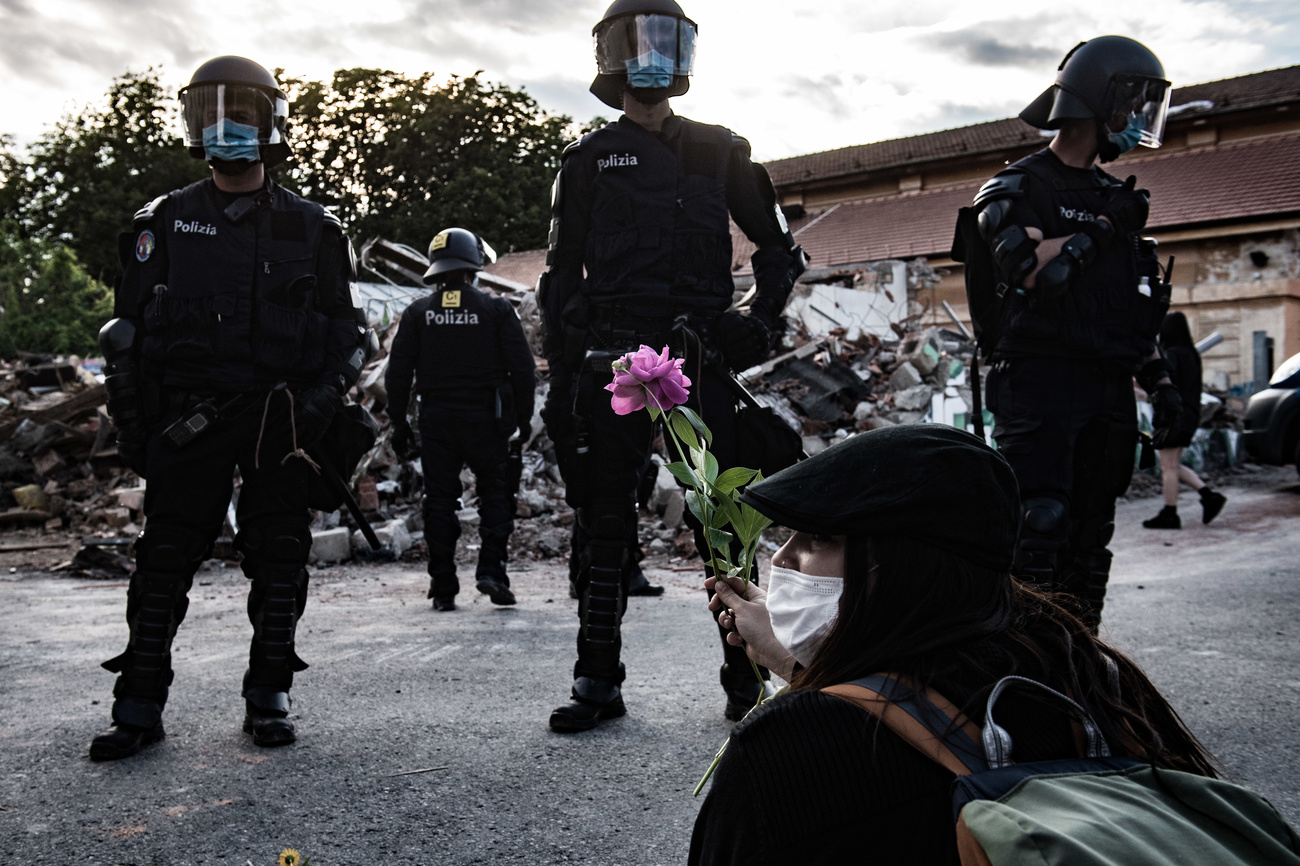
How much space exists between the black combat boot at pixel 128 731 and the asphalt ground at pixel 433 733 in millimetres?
38

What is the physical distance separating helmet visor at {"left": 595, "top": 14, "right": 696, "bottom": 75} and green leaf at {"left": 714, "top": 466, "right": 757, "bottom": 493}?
2.25 metres

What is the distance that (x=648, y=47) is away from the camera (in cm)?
371

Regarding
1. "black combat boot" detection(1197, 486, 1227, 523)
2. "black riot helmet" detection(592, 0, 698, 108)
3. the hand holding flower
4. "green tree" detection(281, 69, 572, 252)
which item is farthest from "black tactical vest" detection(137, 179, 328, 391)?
"green tree" detection(281, 69, 572, 252)

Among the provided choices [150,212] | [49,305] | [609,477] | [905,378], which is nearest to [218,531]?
[150,212]

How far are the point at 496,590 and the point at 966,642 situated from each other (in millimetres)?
5492

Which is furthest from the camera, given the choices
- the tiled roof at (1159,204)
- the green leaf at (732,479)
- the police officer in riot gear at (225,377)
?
the tiled roof at (1159,204)

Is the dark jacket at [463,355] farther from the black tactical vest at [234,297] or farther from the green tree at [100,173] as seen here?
the green tree at [100,173]

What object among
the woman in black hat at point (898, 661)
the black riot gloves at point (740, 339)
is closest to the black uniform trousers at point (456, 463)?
the black riot gloves at point (740, 339)

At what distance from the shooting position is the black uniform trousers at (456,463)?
6715 millimetres

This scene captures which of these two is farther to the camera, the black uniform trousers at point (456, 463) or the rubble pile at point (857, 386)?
the rubble pile at point (857, 386)

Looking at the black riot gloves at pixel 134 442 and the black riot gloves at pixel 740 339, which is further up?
the black riot gloves at pixel 740 339

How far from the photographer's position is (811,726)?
123 cm

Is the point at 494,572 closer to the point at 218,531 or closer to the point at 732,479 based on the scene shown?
the point at 218,531

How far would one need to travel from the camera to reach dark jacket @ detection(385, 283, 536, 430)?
6793mm
